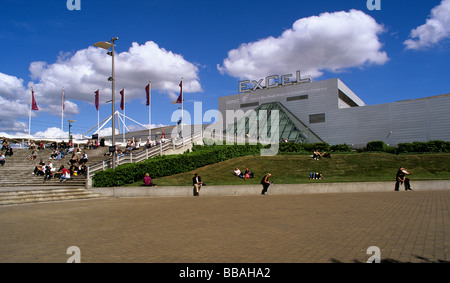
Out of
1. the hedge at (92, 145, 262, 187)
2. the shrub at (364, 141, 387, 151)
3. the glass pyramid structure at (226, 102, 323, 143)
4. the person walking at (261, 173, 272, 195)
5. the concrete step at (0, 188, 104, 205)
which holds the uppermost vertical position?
the glass pyramid structure at (226, 102, 323, 143)

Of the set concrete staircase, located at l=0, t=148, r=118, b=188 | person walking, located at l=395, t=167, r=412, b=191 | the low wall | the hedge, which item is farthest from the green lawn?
concrete staircase, located at l=0, t=148, r=118, b=188

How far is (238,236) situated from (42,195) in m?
13.0

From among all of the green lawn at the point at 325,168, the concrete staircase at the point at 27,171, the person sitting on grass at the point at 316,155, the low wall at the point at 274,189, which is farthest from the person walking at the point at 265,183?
the concrete staircase at the point at 27,171

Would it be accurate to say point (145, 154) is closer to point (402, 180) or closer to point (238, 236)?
point (402, 180)

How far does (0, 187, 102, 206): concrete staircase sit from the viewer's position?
14.1m

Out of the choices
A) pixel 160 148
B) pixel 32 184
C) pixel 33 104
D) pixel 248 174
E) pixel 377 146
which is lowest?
pixel 32 184

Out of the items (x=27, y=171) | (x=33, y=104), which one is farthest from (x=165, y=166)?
(x=33, y=104)

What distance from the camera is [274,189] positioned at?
17188 millimetres

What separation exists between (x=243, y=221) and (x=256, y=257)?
3.48m

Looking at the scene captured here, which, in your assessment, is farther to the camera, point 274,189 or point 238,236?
point 274,189

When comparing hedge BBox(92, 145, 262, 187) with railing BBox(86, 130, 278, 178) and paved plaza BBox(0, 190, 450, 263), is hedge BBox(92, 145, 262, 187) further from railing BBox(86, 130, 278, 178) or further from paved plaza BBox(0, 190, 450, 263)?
paved plaza BBox(0, 190, 450, 263)

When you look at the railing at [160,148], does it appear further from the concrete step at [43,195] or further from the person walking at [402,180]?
the person walking at [402,180]

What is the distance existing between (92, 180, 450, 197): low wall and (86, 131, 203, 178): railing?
8.36ft

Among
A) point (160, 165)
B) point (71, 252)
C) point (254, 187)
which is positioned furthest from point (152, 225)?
point (160, 165)
